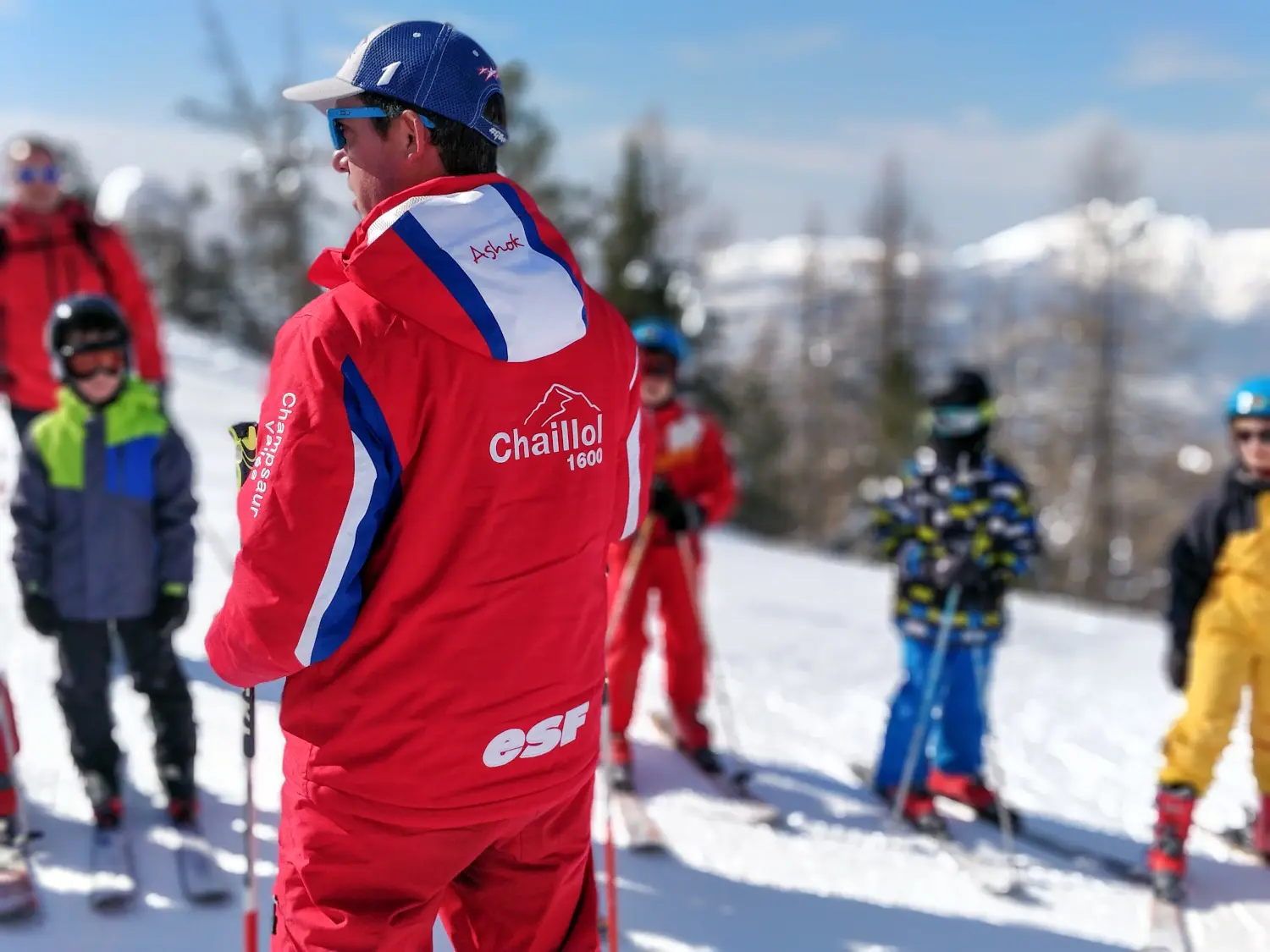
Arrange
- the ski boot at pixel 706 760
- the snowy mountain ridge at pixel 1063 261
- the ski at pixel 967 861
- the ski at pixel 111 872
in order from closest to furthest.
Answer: the ski at pixel 111 872 < the ski at pixel 967 861 < the ski boot at pixel 706 760 < the snowy mountain ridge at pixel 1063 261

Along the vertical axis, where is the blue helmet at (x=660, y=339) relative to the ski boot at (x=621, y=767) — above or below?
above

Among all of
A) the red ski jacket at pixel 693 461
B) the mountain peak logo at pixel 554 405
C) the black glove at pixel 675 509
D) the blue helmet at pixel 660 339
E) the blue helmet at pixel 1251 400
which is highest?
the blue helmet at pixel 660 339

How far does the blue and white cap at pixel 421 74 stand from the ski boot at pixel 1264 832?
4.07 metres

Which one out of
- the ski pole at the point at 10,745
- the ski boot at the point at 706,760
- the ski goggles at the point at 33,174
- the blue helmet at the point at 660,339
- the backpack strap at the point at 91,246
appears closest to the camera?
the ski pole at the point at 10,745

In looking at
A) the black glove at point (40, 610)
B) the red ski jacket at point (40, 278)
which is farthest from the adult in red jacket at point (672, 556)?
the red ski jacket at point (40, 278)

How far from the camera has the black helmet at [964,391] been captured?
4293 millimetres

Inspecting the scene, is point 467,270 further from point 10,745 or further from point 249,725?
point 10,745

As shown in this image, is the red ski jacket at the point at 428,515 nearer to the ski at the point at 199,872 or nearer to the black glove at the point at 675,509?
the ski at the point at 199,872

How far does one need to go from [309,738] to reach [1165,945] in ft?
10.2

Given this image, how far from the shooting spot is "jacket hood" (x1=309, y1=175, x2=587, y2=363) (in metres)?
1.61

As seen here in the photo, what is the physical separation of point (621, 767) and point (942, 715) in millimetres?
1398

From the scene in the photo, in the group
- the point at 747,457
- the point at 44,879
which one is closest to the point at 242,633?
the point at 44,879

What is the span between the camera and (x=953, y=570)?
4195mm

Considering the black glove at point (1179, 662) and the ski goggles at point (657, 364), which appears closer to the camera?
the black glove at point (1179, 662)
